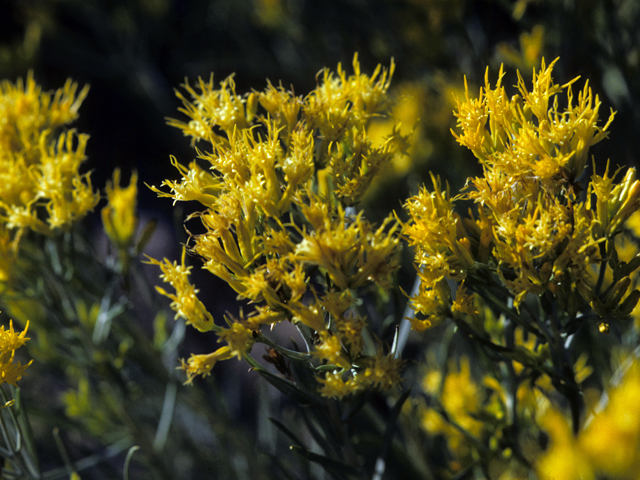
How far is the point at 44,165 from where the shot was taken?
88cm

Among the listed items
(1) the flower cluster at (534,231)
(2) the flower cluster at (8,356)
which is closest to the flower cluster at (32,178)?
(2) the flower cluster at (8,356)

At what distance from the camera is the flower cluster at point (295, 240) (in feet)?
1.91

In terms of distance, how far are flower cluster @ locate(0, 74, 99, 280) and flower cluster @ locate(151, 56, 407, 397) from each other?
Result: 292 millimetres

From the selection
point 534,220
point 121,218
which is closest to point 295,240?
point 534,220

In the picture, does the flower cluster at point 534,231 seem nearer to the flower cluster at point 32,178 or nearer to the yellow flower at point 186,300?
the yellow flower at point 186,300

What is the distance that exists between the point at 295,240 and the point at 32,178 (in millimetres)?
466

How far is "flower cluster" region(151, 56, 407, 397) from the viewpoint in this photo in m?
0.58

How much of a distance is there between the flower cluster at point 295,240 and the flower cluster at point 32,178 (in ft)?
0.96

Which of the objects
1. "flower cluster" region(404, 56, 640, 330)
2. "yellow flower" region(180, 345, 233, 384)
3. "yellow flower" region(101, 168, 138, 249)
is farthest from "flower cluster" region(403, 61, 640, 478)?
"yellow flower" region(101, 168, 138, 249)

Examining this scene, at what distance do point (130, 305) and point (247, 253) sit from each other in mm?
499

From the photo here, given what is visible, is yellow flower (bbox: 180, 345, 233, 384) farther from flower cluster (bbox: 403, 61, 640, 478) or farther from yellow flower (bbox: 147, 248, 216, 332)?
flower cluster (bbox: 403, 61, 640, 478)

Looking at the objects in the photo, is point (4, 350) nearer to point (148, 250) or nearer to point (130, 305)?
point (130, 305)

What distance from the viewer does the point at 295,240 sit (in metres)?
0.77

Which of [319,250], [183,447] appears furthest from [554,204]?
[183,447]
